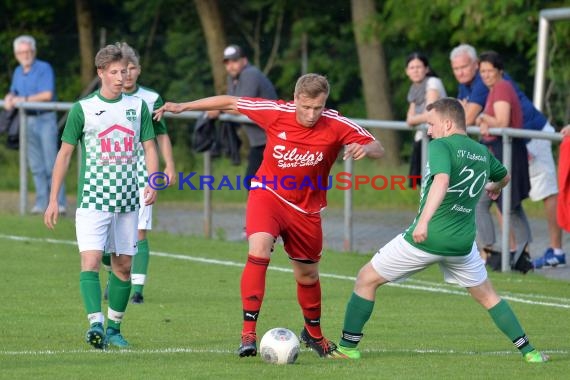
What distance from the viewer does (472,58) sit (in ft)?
47.0

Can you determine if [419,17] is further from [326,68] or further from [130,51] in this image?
[130,51]

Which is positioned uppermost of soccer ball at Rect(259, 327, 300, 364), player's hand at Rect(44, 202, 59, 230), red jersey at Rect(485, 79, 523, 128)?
red jersey at Rect(485, 79, 523, 128)

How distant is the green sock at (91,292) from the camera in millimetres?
9055

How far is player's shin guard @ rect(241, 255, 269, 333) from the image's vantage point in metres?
8.66

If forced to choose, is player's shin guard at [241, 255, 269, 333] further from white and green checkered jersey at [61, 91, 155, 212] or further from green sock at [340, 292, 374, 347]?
white and green checkered jersey at [61, 91, 155, 212]

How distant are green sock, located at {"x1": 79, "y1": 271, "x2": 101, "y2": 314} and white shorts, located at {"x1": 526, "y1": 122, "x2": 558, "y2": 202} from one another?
622 centimetres

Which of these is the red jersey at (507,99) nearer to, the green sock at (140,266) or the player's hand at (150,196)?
the green sock at (140,266)

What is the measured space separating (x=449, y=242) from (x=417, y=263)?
0.24m

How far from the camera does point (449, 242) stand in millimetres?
8539

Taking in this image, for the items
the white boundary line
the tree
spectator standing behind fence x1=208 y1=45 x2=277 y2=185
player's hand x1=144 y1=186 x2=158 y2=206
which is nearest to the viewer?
player's hand x1=144 y1=186 x2=158 y2=206

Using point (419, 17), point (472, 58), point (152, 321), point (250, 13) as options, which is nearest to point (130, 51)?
point (152, 321)

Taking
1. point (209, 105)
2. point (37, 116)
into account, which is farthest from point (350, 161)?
point (209, 105)

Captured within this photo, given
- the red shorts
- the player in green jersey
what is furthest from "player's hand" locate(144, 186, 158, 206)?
the player in green jersey

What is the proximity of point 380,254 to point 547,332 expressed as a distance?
2.12 meters
